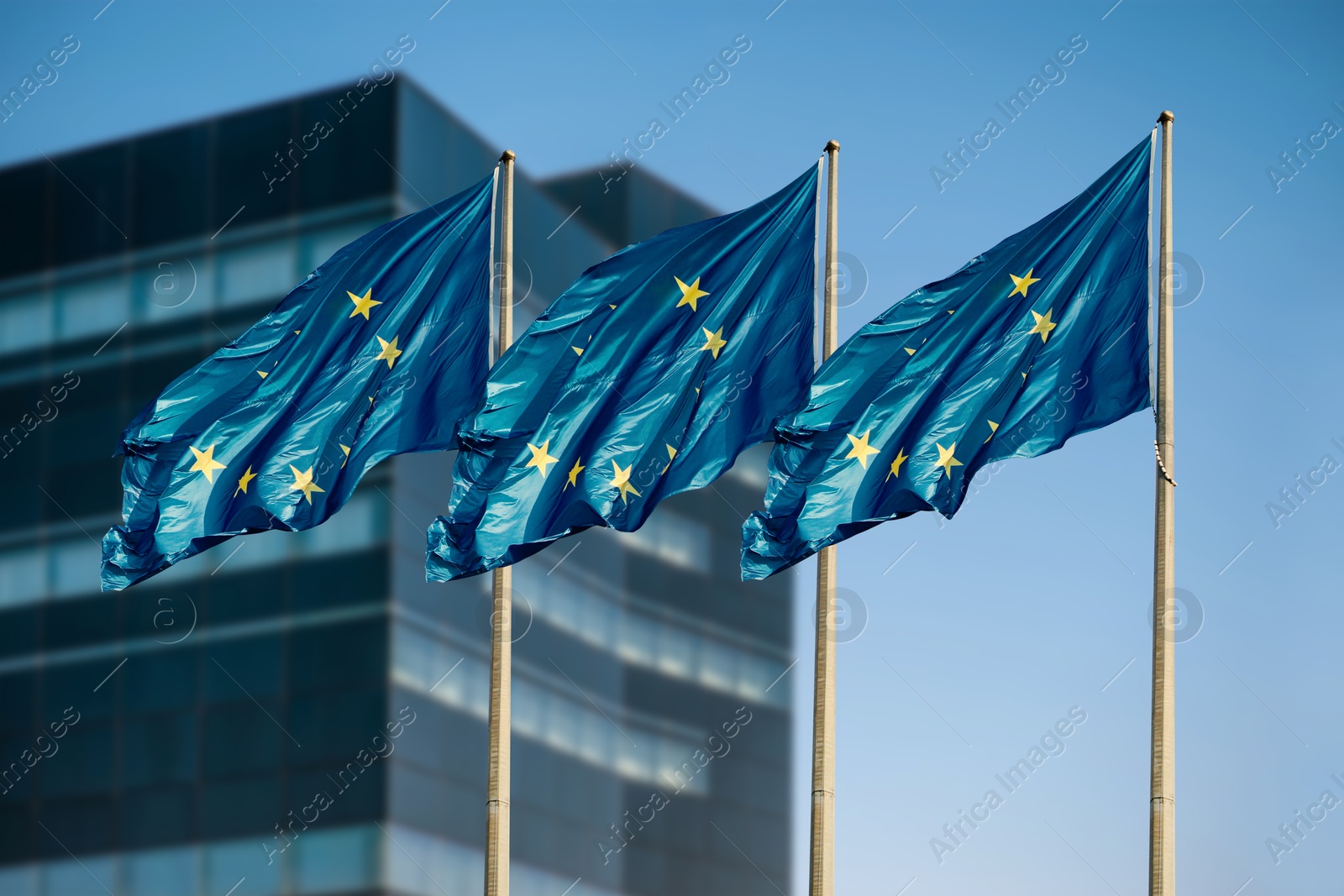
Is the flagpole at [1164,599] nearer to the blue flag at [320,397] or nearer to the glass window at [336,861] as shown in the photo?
the blue flag at [320,397]

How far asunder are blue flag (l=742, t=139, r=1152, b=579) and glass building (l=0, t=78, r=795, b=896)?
71.8ft

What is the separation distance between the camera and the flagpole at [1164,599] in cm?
1919

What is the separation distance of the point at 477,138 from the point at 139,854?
63.0 feet

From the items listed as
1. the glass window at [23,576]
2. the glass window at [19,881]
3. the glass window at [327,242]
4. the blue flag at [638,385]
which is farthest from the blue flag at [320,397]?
the glass window at [23,576]

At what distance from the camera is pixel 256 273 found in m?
46.7

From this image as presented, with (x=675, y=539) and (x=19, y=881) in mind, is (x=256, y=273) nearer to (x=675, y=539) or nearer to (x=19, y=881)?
(x=675, y=539)

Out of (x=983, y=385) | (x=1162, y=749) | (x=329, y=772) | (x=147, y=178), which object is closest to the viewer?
(x=1162, y=749)

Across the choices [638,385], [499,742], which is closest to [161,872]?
[499,742]

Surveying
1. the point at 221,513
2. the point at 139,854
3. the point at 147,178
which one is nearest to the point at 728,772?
the point at 139,854

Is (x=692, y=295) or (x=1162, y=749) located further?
(x=692, y=295)

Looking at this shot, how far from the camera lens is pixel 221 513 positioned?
24.5 meters

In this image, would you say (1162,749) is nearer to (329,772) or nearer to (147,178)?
(329,772)

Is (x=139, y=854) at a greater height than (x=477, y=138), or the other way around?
(x=477, y=138)

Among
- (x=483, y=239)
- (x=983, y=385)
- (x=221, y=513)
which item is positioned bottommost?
(x=983, y=385)
